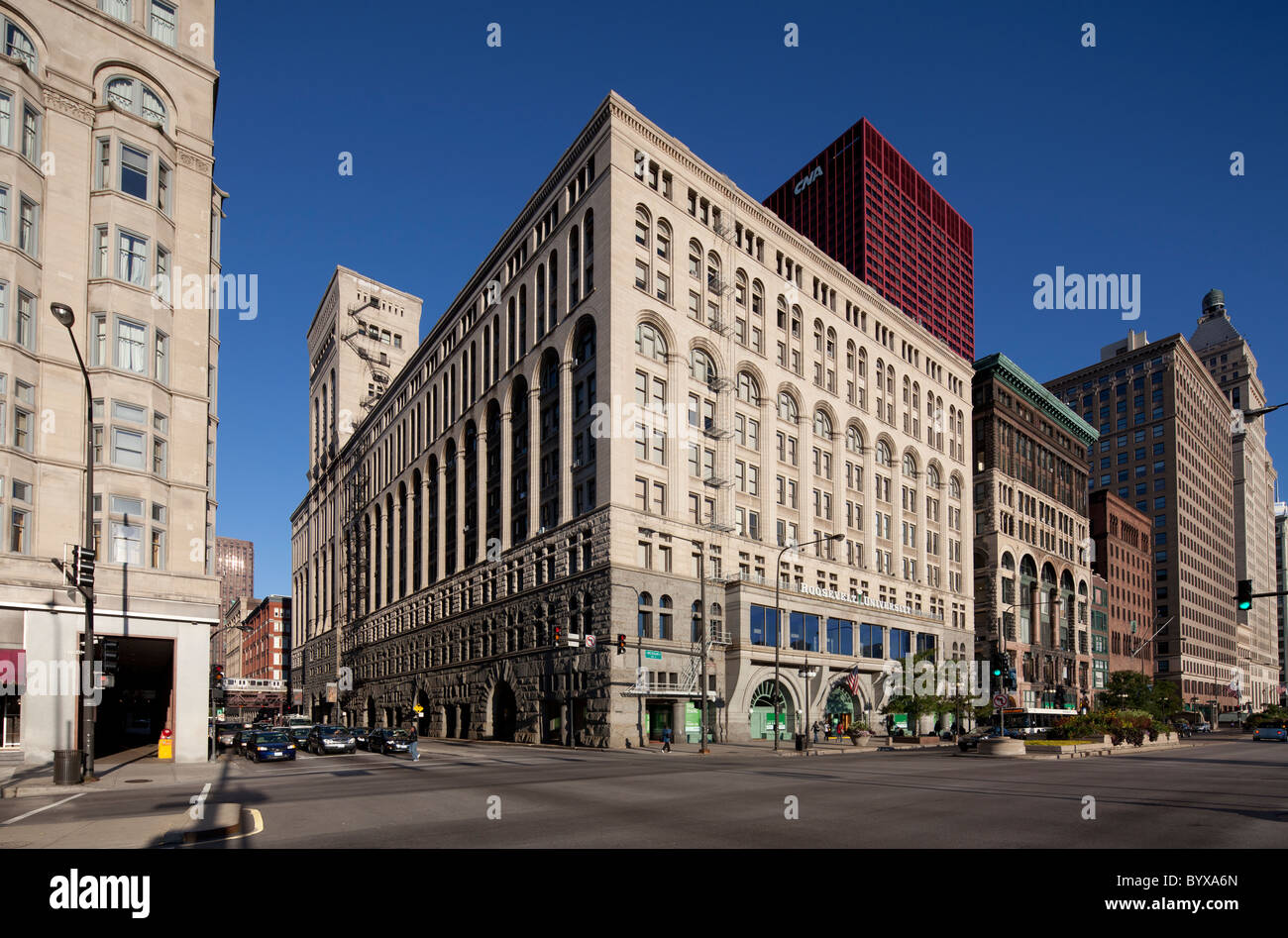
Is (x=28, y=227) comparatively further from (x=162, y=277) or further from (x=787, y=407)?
(x=787, y=407)

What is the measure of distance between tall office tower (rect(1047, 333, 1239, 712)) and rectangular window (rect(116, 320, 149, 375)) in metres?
152

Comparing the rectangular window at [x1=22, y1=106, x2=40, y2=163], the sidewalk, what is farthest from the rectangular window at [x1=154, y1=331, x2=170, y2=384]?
the sidewalk

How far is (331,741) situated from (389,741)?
290cm

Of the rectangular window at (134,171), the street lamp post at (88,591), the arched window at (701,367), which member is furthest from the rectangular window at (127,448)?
the arched window at (701,367)

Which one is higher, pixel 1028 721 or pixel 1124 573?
pixel 1124 573

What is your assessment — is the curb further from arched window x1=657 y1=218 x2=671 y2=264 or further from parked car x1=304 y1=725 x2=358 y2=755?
arched window x1=657 y1=218 x2=671 y2=264

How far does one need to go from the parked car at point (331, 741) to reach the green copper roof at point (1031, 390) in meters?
81.7

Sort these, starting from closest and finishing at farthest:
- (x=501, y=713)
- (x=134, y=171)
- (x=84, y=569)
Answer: (x=84, y=569), (x=134, y=171), (x=501, y=713)

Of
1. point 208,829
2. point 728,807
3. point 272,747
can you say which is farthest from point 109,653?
point 728,807

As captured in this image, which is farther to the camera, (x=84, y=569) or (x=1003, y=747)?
(x=1003, y=747)

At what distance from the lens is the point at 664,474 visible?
59.3 m

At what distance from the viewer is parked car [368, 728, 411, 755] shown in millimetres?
43312
